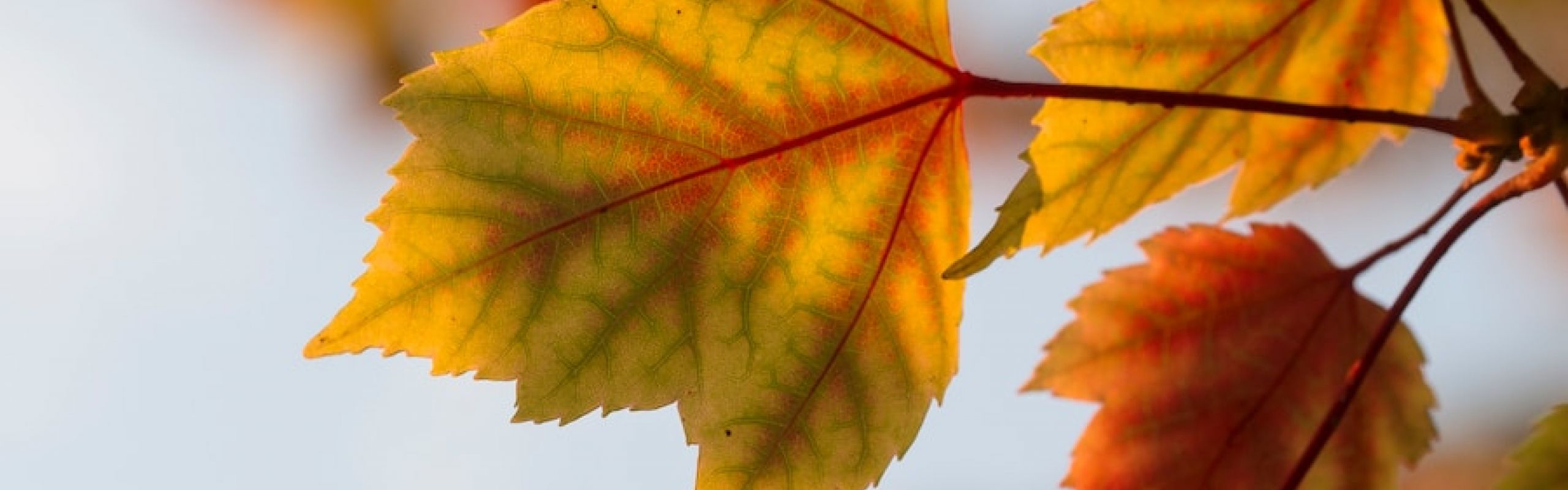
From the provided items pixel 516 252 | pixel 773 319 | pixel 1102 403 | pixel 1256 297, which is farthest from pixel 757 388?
pixel 1256 297

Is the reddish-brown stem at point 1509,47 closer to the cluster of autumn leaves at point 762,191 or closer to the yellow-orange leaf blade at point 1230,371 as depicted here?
the cluster of autumn leaves at point 762,191

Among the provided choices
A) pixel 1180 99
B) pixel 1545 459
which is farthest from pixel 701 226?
pixel 1545 459

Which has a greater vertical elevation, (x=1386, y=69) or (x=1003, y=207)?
(x=1386, y=69)

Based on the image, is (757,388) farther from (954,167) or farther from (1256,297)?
(1256,297)

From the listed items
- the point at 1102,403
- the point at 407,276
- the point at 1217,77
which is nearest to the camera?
the point at 407,276

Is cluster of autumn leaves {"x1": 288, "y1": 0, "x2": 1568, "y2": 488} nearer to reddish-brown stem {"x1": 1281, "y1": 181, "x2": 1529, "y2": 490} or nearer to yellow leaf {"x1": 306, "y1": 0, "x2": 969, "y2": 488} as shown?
yellow leaf {"x1": 306, "y1": 0, "x2": 969, "y2": 488}

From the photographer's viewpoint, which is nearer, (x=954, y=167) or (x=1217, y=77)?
(x=954, y=167)

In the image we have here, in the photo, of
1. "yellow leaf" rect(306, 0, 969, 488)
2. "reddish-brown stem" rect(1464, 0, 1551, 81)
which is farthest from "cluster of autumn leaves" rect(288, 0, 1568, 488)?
"reddish-brown stem" rect(1464, 0, 1551, 81)

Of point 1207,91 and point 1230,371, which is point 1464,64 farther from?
point 1230,371
